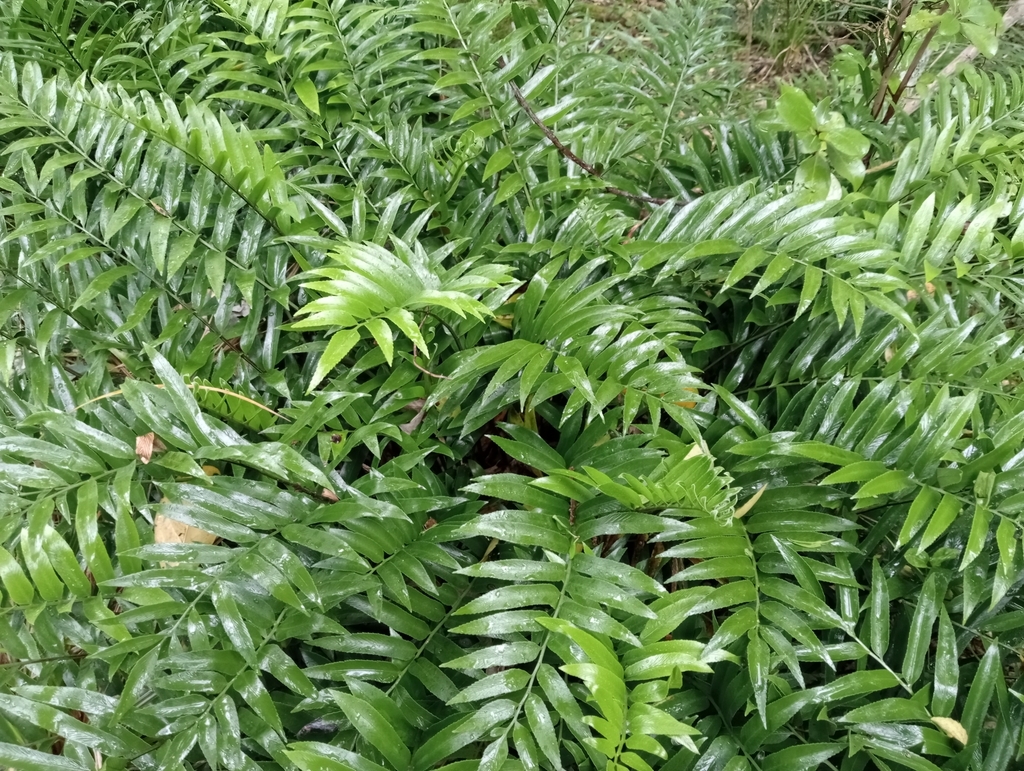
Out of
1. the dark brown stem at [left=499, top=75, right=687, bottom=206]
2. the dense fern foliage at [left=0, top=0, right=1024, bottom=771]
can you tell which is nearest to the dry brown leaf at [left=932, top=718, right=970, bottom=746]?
the dense fern foliage at [left=0, top=0, right=1024, bottom=771]

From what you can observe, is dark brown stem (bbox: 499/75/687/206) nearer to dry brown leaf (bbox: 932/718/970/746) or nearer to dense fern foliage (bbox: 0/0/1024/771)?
dense fern foliage (bbox: 0/0/1024/771)

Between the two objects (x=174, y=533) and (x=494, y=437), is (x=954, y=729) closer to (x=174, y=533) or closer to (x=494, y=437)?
(x=494, y=437)

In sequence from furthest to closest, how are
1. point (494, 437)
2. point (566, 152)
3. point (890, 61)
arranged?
point (890, 61) → point (566, 152) → point (494, 437)

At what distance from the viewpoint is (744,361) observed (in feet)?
4.42

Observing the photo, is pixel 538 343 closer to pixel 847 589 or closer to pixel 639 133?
pixel 847 589

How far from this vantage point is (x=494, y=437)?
1.04 meters

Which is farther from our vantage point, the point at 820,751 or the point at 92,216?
the point at 92,216

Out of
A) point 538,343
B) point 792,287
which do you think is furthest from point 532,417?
point 792,287

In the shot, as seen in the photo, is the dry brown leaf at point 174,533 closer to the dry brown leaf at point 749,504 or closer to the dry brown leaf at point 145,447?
the dry brown leaf at point 145,447

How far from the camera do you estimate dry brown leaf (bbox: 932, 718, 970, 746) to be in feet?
2.89

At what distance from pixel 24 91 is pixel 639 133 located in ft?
4.75

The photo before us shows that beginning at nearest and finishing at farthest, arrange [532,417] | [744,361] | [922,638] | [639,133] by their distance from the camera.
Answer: [922,638] → [532,417] → [744,361] → [639,133]

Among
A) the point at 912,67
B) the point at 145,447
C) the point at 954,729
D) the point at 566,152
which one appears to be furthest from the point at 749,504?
the point at 912,67

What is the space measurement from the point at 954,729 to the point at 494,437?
0.82m
